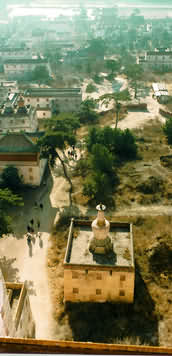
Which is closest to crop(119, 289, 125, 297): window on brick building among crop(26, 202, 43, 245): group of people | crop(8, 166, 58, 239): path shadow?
crop(26, 202, 43, 245): group of people

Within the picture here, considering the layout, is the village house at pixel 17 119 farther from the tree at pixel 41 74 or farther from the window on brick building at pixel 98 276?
the tree at pixel 41 74

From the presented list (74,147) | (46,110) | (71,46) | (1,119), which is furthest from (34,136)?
(71,46)

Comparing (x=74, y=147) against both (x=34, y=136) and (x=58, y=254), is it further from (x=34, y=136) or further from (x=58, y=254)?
(x=58, y=254)

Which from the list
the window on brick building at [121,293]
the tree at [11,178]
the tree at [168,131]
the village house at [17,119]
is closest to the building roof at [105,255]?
the window on brick building at [121,293]

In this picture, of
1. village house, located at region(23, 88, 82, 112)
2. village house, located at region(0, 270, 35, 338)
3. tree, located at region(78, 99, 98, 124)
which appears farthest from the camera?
village house, located at region(23, 88, 82, 112)

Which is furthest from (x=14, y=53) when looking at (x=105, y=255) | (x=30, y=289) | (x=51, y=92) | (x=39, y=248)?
(x=105, y=255)

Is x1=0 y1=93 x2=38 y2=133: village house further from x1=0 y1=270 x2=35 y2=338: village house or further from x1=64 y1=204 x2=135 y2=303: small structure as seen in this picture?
x1=0 y1=270 x2=35 y2=338: village house

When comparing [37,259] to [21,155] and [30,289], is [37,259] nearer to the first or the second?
[30,289]
